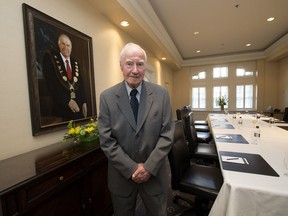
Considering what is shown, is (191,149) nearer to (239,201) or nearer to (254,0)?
(239,201)

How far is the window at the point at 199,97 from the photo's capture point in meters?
7.65

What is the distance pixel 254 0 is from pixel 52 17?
3.37 metres

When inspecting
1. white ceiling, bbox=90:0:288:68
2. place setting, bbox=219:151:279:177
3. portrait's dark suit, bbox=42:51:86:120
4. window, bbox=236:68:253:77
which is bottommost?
place setting, bbox=219:151:279:177

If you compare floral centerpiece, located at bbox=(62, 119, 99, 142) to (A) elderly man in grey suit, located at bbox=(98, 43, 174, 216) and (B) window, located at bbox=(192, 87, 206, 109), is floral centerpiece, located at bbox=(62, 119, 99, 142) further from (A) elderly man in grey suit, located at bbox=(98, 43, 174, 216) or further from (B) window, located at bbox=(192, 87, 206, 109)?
(B) window, located at bbox=(192, 87, 206, 109)

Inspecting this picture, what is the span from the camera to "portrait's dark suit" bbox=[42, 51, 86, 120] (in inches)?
64.5

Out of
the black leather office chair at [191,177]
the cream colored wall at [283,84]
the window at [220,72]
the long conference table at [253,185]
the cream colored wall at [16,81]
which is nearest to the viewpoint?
the long conference table at [253,185]

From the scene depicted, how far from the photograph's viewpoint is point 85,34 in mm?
2178

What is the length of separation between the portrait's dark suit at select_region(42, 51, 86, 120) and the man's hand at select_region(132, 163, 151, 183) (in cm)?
109

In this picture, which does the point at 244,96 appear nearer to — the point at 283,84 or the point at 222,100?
the point at 222,100

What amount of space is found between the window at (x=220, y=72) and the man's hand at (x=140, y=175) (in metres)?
7.23

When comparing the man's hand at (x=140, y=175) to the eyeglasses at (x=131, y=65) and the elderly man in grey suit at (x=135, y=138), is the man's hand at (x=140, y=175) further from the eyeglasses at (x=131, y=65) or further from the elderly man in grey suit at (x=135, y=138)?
the eyeglasses at (x=131, y=65)

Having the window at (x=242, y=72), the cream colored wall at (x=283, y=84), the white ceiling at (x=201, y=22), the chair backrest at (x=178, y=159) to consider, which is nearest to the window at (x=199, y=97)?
the window at (x=242, y=72)

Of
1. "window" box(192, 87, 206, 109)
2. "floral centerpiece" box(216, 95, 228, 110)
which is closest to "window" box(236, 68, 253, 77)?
"floral centerpiece" box(216, 95, 228, 110)

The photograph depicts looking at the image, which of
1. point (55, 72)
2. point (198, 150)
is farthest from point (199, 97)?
point (55, 72)
